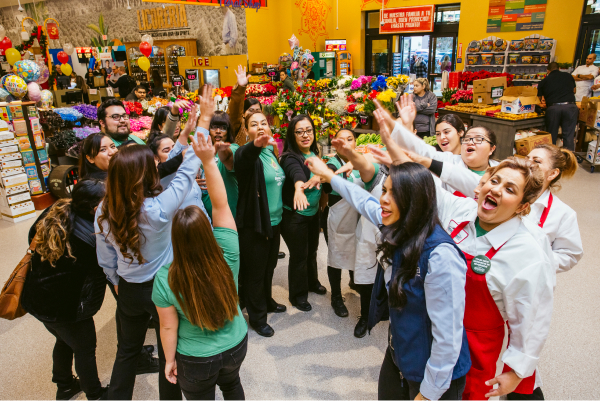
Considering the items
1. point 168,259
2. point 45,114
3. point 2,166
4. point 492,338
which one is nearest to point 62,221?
point 168,259

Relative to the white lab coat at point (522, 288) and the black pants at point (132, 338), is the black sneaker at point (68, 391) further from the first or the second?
the white lab coat at point (522, 288)

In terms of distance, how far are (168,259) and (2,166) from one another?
4367mm

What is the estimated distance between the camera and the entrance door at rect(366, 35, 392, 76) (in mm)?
11328

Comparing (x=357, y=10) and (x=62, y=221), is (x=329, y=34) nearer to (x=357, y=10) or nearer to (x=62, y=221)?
(x=357, y=10)

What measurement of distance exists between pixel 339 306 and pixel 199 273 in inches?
72.3

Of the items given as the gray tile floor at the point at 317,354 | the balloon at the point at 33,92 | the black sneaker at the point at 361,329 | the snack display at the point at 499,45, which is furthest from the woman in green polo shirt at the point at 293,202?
the snack display at the point at 499,45

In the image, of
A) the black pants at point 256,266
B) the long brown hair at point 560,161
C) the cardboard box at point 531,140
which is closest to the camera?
the long brown hair at point 560,161

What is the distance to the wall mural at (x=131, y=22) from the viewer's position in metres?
10.9

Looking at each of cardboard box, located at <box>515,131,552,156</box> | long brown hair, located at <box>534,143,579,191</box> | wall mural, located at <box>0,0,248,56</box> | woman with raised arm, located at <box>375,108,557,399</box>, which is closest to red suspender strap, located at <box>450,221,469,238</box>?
woman with raised arm, located at <box>375,108,557,399</box>

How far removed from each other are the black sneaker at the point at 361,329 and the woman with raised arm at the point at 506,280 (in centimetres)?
123

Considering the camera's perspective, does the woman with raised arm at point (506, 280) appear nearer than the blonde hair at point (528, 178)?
Yes

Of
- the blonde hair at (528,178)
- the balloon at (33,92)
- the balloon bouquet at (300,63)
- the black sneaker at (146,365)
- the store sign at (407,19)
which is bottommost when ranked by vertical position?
the black sneaker at (146,365)

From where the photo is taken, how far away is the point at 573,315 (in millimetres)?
2912

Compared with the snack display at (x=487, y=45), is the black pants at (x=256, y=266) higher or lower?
lower
